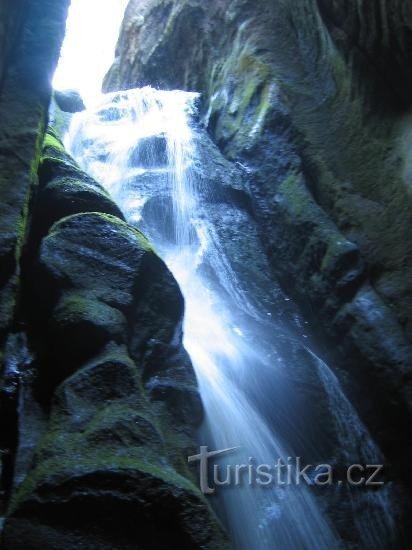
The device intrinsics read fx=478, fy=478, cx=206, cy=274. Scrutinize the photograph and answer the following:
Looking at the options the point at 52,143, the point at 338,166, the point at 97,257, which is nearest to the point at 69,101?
the point at 52,143

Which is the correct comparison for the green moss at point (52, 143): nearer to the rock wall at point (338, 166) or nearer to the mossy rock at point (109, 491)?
the rock wall at point (338, 166)

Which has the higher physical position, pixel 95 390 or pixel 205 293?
pixel 205 293

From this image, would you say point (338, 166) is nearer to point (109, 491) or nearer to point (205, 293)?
point (205, 293)

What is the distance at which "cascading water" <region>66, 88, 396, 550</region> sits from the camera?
532 cm

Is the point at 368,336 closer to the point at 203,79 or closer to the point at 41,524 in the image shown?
the point at 41,524

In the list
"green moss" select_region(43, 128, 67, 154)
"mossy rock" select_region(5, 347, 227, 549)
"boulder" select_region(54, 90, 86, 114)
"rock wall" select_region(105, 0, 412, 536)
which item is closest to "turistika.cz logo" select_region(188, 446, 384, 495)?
"rock wall" select_region(105, 0, 412, 536)

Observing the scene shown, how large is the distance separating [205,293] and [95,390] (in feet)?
14.4

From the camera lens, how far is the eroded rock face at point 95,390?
10.2 feet

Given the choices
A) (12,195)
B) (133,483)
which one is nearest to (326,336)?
(133,483)

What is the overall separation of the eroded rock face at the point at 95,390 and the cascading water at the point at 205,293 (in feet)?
3.77

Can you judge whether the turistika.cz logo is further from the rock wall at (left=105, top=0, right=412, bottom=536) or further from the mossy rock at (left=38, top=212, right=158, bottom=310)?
the mossy rock at (left=38, top=212, right=158, bottom=310)

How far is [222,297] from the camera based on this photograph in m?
8.12

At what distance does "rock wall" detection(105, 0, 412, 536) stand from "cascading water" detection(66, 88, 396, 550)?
72 centimetres

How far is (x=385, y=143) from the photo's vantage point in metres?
8.06
